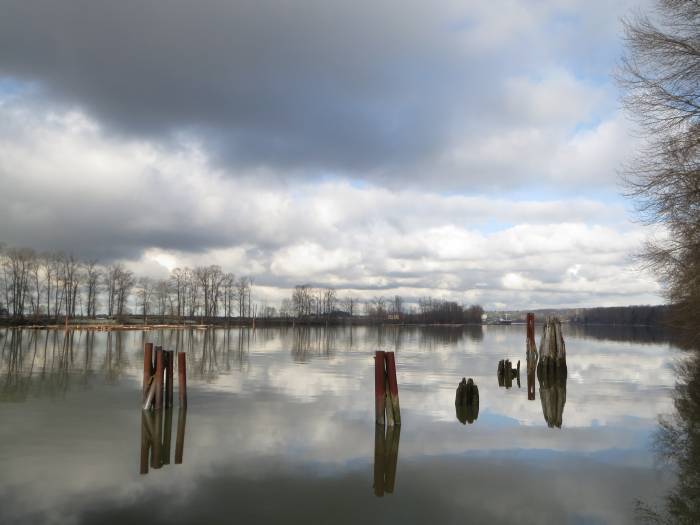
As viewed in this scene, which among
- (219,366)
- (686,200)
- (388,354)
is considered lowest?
(219,366)

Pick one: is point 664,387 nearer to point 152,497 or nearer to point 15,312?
point 152,497

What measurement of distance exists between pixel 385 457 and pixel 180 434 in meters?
5.47

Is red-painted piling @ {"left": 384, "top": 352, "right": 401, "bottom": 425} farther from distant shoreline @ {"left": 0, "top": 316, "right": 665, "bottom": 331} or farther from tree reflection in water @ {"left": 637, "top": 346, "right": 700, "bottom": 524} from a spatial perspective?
distant shoreline @ {"left": 0, "top": 316, "right": 665, "bottom": 331}

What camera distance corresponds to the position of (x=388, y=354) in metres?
14.4

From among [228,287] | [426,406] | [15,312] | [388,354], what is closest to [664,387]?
[426,406]

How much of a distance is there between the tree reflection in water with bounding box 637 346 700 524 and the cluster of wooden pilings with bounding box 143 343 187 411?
42.6 feet

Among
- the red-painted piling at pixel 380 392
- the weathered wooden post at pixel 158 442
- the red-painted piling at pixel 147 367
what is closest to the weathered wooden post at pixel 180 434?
the weathered wooden post at pixel 158 442

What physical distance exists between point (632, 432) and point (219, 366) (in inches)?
874

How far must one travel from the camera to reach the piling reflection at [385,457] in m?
10.1

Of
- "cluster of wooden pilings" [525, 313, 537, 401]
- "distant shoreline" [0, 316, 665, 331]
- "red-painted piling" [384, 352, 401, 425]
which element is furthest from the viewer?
"distant shoreline" [0, 316, 665, 331]

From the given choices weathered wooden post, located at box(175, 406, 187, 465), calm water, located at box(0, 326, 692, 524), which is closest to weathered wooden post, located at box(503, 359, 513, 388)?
calm water, located at box(0, 326, 692, 524)

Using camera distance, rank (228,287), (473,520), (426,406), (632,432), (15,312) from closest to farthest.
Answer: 1. (473,520)
2. (632,432)
3. (426,406)
4. (15,312)
5. (228,287)

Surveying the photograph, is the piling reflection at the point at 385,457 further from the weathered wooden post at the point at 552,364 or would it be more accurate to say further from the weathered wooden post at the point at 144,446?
the weathered wooden post at the point at 552,364

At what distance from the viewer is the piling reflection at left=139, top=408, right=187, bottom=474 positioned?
37.8 ft
